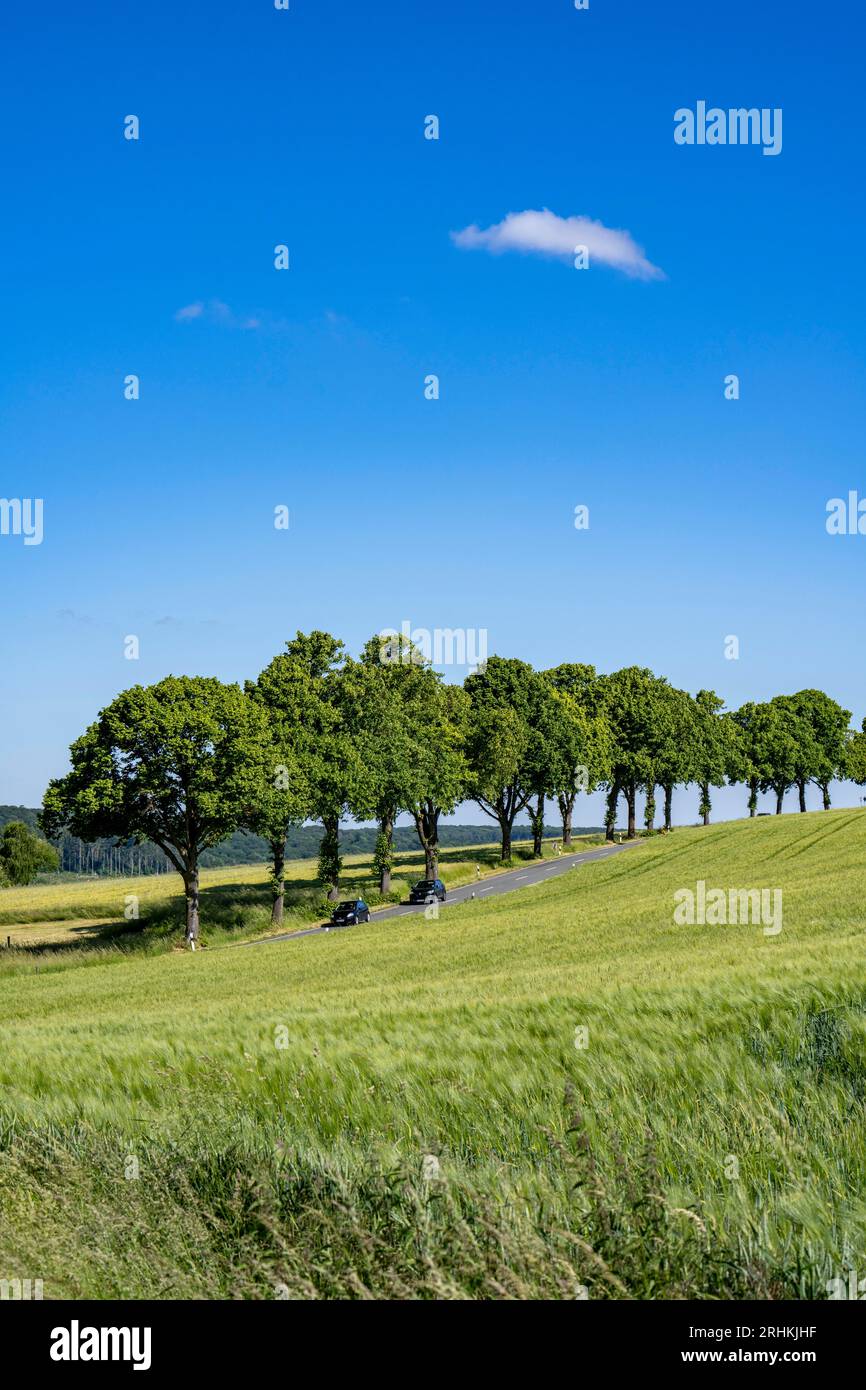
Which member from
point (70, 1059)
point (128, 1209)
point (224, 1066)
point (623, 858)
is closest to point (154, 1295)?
point (128, 1209)

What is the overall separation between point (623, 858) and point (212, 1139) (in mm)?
77710

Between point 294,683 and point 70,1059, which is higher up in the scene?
point 294,683

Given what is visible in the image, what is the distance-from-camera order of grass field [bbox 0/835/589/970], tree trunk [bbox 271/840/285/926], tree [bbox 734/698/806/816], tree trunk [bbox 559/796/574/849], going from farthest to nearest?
tree [bbox 734/698/806/816]
tree trunk [bbox 559/796/574/849]
grass field [bbox 0/835/589/970]
tree trunk [bbox 271/840/285/926]

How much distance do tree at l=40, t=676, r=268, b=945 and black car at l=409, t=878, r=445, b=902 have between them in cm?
1667

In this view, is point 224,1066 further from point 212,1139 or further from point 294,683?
point 294,683

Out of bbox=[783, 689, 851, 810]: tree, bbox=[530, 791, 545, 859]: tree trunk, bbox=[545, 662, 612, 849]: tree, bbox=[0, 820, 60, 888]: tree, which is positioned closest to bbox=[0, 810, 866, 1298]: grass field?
bbox=[545, 662, 612, 849]: tree

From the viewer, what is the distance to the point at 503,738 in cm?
A: 8494

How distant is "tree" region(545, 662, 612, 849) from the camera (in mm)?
91312

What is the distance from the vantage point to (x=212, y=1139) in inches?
295

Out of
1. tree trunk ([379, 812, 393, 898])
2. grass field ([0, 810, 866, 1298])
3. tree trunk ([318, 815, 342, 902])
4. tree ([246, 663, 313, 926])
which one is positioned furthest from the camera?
tree trunk ([379, 812, 393, 898])

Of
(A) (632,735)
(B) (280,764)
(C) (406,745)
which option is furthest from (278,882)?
(A) (632,735)

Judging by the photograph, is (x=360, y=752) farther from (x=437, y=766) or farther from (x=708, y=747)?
(x=708, y=747)

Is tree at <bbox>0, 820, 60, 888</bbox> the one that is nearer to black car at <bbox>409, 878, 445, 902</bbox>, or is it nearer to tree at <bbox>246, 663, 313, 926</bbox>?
tree at <bbox>246, 663, 313, 926</bbox>

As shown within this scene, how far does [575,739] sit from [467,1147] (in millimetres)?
86345
